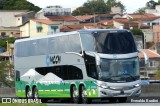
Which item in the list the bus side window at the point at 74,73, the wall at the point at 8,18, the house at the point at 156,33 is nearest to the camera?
the bus side window at the point at 74,73

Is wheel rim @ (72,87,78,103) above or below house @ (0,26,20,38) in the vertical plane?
above

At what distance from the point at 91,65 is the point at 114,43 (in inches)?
62.5

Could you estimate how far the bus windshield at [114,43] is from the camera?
40562 millimetres

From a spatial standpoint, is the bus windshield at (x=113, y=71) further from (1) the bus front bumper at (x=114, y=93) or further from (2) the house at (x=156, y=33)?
(2) the house at (x=156, y=33)

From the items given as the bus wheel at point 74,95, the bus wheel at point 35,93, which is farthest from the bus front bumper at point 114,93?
the bus wheel at point 35,93

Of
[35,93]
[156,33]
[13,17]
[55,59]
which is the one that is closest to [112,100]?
[55,59]

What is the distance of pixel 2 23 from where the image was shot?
182375mm

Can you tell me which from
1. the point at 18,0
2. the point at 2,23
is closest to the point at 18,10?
the point at 2,23

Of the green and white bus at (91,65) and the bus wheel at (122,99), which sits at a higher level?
the green and white bus at (91,65)

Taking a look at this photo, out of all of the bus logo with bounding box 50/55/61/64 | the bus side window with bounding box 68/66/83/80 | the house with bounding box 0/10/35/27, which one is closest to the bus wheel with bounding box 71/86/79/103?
the bus side window with bounding box 68/66/83/80

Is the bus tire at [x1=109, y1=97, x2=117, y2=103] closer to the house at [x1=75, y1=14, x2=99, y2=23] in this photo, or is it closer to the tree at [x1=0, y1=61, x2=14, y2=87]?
the tree at [x1=0, y1=61, x2=14, y2=87]

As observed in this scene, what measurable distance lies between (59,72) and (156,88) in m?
5.61

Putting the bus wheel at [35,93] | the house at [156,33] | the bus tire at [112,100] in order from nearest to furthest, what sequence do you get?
the bus tire at [112,100]
the bus wheel at [35,93]
the house at [156,33]

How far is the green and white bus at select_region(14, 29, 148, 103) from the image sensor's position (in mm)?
40312
